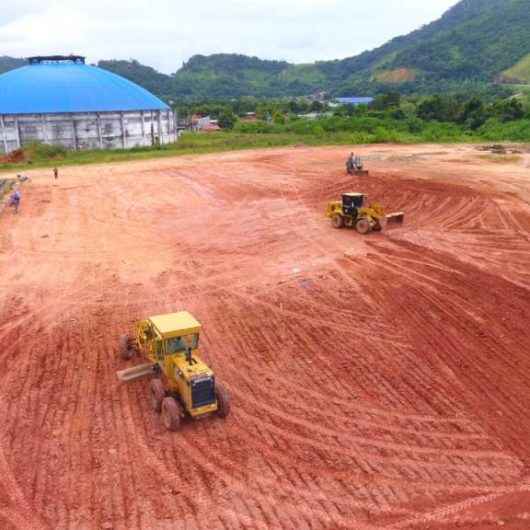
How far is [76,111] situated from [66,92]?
11.6 feet

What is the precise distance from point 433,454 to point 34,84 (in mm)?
54329

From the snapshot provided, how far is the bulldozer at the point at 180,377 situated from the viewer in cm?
911

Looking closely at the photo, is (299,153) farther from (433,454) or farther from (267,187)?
(433,454)

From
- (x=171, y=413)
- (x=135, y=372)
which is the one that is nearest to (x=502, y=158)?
(x=135, y=372)

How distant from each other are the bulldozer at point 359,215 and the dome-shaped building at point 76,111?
1429 inches

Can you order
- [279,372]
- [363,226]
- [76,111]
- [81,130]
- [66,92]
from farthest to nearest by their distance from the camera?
[66,92] < [81,130] < [76,111] < [363,226] < [279,372]

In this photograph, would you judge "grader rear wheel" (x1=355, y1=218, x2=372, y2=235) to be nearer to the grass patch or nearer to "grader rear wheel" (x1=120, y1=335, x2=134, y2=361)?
"grader rear wheel" (x1=120, y1=335, x2=134, y2=361)

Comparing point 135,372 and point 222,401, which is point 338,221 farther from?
point 222,401

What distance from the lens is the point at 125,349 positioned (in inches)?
458

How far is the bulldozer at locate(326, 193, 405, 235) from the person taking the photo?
2033 centimetres

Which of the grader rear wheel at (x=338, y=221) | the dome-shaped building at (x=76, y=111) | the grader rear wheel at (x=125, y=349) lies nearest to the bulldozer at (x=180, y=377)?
the grader rear wheel at (x=125, y=349)

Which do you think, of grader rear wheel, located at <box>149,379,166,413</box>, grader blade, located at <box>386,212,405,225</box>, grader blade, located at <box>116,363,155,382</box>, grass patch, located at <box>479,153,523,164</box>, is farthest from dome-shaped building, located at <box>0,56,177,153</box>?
grader rear wheel, located at <box>149,379,166,413</box>

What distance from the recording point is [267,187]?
29.6 meters

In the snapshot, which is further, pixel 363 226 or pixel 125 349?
pixel 363 226
